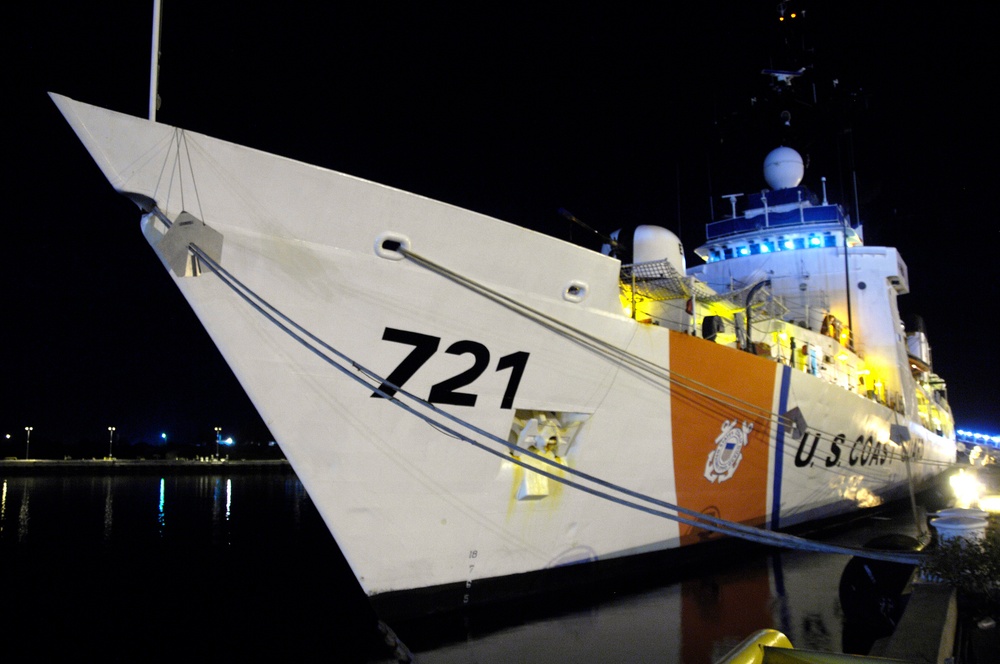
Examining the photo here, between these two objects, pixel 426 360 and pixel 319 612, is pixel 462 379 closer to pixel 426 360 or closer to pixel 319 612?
pixel 426 360

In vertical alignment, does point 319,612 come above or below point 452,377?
below

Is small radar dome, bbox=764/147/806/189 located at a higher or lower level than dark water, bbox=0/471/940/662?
higher

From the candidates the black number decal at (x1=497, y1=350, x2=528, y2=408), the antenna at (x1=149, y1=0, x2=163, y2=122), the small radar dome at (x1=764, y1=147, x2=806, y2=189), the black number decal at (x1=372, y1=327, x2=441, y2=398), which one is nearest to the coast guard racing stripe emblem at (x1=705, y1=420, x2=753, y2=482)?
the black number decal at (x1=497, y1=350, x2=528, y2=408)

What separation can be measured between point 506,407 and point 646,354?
202 cm

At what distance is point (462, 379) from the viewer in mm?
6453

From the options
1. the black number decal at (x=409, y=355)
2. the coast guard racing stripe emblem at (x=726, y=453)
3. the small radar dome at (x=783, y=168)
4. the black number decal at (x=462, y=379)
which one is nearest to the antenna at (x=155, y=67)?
the black number decal at (x=409, y=355)

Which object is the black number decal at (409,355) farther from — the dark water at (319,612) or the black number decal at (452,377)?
the dark water at (319,612)

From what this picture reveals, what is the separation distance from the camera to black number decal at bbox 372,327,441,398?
6.12 m

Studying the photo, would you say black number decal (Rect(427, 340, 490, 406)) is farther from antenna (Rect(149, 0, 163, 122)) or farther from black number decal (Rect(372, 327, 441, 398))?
antenna (Rect(149, 0, 163, 122))

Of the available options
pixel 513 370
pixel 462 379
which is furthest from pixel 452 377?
pixel 513 370

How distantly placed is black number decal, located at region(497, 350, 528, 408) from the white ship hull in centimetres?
2

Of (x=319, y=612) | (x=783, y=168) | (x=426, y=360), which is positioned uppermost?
(x=783, y=168)

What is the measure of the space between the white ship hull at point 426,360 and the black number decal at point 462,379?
1cm

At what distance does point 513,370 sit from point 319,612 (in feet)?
15.7
